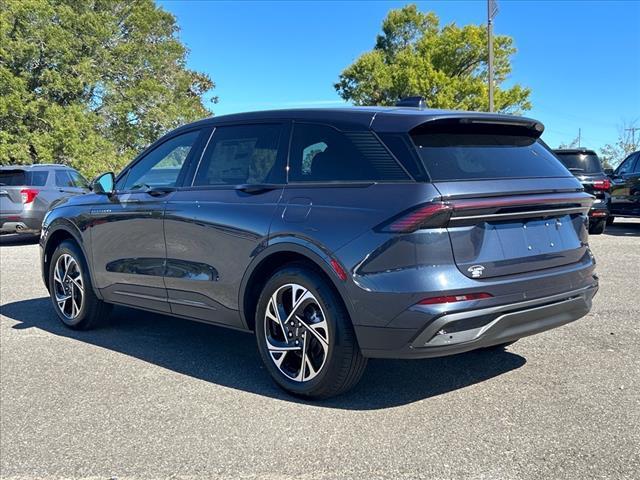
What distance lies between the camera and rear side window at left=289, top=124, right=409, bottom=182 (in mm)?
3557

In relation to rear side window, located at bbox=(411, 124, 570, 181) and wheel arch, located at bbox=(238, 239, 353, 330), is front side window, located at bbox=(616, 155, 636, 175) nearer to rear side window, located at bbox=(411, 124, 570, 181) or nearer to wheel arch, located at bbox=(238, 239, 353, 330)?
rear side window, located at bbox=(411, 124, 570, 181)

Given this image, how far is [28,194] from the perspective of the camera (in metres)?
13.0

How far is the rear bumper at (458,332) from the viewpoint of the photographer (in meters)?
3.31

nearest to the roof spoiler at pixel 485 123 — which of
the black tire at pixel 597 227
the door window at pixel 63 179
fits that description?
the black tire at pixel 597 227

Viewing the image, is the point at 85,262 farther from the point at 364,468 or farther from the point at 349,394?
the point at 364,468

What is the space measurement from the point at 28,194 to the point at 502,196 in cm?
1197

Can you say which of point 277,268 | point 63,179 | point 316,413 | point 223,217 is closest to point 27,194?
point 63,179

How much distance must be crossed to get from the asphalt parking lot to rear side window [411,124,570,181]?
139cm

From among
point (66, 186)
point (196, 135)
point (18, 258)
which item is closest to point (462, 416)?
point (196, 135)

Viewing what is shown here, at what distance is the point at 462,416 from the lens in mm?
3551

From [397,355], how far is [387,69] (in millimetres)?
40496

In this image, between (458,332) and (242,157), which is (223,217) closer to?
(242,157)

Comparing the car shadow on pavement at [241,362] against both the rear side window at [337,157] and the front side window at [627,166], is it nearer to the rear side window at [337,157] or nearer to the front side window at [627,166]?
the rear side window at [337,157]

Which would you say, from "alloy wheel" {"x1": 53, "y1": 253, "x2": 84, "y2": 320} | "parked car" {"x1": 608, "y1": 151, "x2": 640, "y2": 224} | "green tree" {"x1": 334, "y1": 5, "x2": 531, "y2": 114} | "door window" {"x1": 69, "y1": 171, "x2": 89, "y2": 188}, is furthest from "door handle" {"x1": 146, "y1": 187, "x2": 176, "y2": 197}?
"green tree" {"x1": 334, "y1": 5, "x2": 531, "y2": 114}
